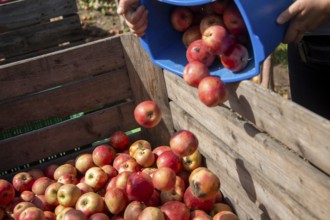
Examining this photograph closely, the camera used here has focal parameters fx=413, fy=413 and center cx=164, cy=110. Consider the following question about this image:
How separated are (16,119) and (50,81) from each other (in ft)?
1.09

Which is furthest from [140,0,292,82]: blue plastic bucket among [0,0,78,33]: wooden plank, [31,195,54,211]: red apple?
[0,0,78,33]: wooden plank

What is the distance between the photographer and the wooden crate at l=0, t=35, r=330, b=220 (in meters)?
1.70

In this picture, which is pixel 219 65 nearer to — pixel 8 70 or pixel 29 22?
pixel 8 70

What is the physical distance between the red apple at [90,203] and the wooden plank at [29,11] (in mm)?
3251

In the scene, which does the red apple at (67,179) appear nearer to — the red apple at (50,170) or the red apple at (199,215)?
the red apple at (50,170)

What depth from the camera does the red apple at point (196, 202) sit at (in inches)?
90.6

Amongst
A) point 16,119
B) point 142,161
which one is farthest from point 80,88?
point 142,161

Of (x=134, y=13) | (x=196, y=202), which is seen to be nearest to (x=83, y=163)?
(x=196, y=202)

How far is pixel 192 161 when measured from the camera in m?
2.50

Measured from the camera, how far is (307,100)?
2.45 meters

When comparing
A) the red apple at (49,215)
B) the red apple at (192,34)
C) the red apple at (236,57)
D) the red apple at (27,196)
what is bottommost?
the red apple at (49,215)

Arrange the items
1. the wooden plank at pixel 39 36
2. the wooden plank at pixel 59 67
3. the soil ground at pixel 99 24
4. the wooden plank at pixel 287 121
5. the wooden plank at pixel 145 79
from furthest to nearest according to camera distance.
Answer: the soil ground at pixel 99 24, the wooden plank at pixel 39 36, the wooden plank at pixel 145 79, the wooden plank at pixel 59 67, the wooden plank at pixel 287 121

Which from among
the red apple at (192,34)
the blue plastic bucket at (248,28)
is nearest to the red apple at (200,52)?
the blue plastic bucket at (248,28)

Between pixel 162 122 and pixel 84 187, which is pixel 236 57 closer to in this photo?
pixel 162 122
